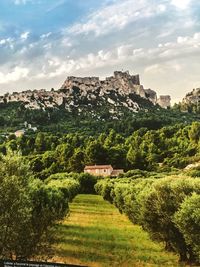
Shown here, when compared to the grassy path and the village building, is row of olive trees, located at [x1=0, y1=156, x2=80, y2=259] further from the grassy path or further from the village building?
the village building

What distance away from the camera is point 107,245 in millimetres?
48688

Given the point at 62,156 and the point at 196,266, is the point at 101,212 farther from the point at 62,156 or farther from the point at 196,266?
the point at 62,156

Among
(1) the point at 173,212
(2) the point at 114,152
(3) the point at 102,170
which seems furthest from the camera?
(2) the point at 114,152

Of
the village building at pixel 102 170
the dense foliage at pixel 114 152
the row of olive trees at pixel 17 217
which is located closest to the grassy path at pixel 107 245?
the row of olive trees at pixel 17 217

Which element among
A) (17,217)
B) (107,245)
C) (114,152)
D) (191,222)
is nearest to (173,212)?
(191,222)

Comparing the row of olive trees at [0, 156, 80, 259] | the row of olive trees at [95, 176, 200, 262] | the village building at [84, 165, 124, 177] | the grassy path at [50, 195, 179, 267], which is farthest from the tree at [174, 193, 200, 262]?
the village building at [84, 165, 124, 177]

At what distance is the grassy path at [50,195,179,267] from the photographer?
132 feet

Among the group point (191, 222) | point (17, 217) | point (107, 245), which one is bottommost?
point (107, 245)

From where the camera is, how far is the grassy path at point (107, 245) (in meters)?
40.3

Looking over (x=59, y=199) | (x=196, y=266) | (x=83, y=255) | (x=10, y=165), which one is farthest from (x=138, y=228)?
(x=10, y=165)

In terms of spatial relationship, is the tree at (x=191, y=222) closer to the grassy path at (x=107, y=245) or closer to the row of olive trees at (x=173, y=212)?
the row of olive trees at (x=173, y=212)

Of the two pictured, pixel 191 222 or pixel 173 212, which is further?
pixel 173 212

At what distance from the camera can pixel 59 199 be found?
55.9 meters

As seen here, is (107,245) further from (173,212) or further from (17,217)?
(17,217)
